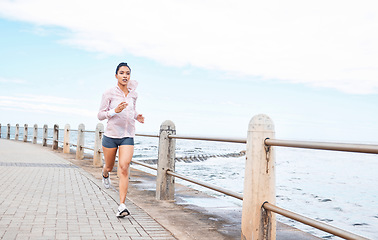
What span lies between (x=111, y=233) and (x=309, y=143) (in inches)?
95.2

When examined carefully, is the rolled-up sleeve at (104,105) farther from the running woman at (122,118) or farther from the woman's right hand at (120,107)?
the woman's right hand at (120,107)

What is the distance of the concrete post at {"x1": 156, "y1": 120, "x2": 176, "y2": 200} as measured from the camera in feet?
21.4

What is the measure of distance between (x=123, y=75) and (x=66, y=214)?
199 centimetres

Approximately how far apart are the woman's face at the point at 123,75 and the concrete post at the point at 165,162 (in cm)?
141

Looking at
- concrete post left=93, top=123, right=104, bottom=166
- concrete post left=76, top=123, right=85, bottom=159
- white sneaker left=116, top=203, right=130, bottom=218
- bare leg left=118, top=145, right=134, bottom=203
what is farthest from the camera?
concrete post left=76, top=123, right=85, bottom=159

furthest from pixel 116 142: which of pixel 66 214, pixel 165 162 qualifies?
pixel 165 162

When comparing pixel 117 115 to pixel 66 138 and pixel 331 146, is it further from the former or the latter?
pixel 66 138

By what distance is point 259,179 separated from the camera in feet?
12.0

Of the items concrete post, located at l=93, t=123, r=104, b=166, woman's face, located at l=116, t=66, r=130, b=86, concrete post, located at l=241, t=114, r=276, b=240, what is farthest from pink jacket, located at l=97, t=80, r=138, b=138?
concrete post, located at l=93, t=123, r=104, b=166

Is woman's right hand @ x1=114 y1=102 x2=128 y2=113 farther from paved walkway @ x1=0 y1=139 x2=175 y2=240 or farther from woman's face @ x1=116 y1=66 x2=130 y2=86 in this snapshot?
paved walkway @ x1=0 y1=139 x2=175 y2=240

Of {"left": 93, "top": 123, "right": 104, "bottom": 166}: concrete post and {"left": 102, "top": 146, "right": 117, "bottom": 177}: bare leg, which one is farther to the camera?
{"left": 93, "top": 123, "right": 104, "bottom": 166}: concrete post

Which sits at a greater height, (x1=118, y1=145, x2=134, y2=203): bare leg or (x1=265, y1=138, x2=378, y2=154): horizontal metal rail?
(x1=265, y1=138, x2=378, y2=154): horizontal metal rail

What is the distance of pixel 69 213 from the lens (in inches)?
213

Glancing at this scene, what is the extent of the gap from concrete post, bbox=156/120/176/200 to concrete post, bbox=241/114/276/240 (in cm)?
288
